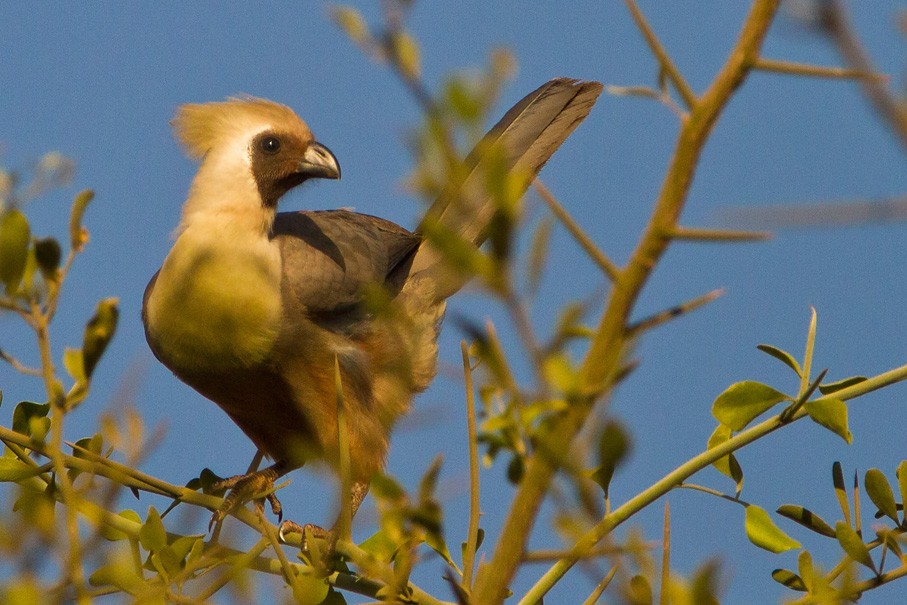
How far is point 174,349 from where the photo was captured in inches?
137

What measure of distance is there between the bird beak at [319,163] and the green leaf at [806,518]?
2.91 m

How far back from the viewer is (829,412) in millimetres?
1298

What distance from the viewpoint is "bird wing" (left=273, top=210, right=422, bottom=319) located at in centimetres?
399

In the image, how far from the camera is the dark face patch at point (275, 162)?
4016 millimetres

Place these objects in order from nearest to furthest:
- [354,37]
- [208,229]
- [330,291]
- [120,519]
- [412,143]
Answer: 1. [412,143]
2. [354,37]
3. [120,519]
4. [208,229]
5. [330,291]

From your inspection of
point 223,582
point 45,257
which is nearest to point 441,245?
point 45,257

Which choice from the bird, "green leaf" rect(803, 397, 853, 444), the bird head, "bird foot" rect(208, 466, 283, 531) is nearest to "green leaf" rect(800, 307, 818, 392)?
"green leaf" rect(803, 397, 853, 444)

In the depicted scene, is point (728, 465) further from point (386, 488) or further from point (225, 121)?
point (225, 121)

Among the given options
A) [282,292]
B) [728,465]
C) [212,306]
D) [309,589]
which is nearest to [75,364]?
[309,589]

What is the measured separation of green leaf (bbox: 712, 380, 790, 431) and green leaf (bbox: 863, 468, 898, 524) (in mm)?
179

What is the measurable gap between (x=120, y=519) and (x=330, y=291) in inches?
103

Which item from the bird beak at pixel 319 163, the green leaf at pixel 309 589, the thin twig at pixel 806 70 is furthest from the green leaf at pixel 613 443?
the bird beak at pixel 319 163

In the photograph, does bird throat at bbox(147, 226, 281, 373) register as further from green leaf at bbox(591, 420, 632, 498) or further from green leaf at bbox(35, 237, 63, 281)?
green leaf at bbox(591, 420, 632, 498)

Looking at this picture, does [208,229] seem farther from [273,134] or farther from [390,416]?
[390,416]
